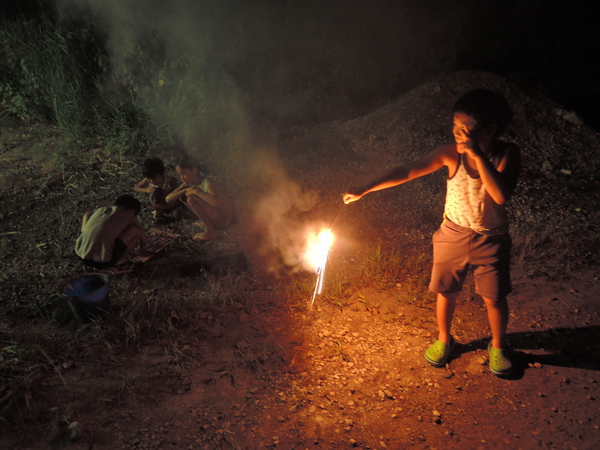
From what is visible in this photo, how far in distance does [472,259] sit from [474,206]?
1.16 feet

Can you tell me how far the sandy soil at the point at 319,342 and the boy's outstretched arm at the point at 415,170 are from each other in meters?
1.32

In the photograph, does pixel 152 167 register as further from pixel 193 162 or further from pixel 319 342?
pixel 319 342

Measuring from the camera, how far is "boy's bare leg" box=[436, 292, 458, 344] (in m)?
2.85

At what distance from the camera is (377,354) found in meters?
3.19

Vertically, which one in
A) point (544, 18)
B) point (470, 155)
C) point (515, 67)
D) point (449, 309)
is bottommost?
point (449, 309)

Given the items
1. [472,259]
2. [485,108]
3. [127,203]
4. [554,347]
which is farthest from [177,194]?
Result: [554,347]

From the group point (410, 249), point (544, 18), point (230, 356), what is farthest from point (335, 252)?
point (544, 18)

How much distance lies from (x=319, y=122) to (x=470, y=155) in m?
5.05

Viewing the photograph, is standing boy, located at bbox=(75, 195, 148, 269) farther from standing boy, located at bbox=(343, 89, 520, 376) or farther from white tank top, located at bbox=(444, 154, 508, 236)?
white tank top, located at bbox=(444, 154, 508, 236)

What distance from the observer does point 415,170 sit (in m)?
2.64

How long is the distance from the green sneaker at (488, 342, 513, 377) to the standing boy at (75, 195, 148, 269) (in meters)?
3.39

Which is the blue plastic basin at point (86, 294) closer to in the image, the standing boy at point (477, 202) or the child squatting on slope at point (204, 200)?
the child squatting on slope at point (204, 200)

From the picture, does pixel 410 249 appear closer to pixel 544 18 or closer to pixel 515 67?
pixel 515 67

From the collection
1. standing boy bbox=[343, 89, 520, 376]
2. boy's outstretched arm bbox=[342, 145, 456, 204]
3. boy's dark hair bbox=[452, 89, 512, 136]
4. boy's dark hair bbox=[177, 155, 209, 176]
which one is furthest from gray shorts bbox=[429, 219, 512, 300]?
boy's dark hair bbox=[177, 155, 209, 176]
